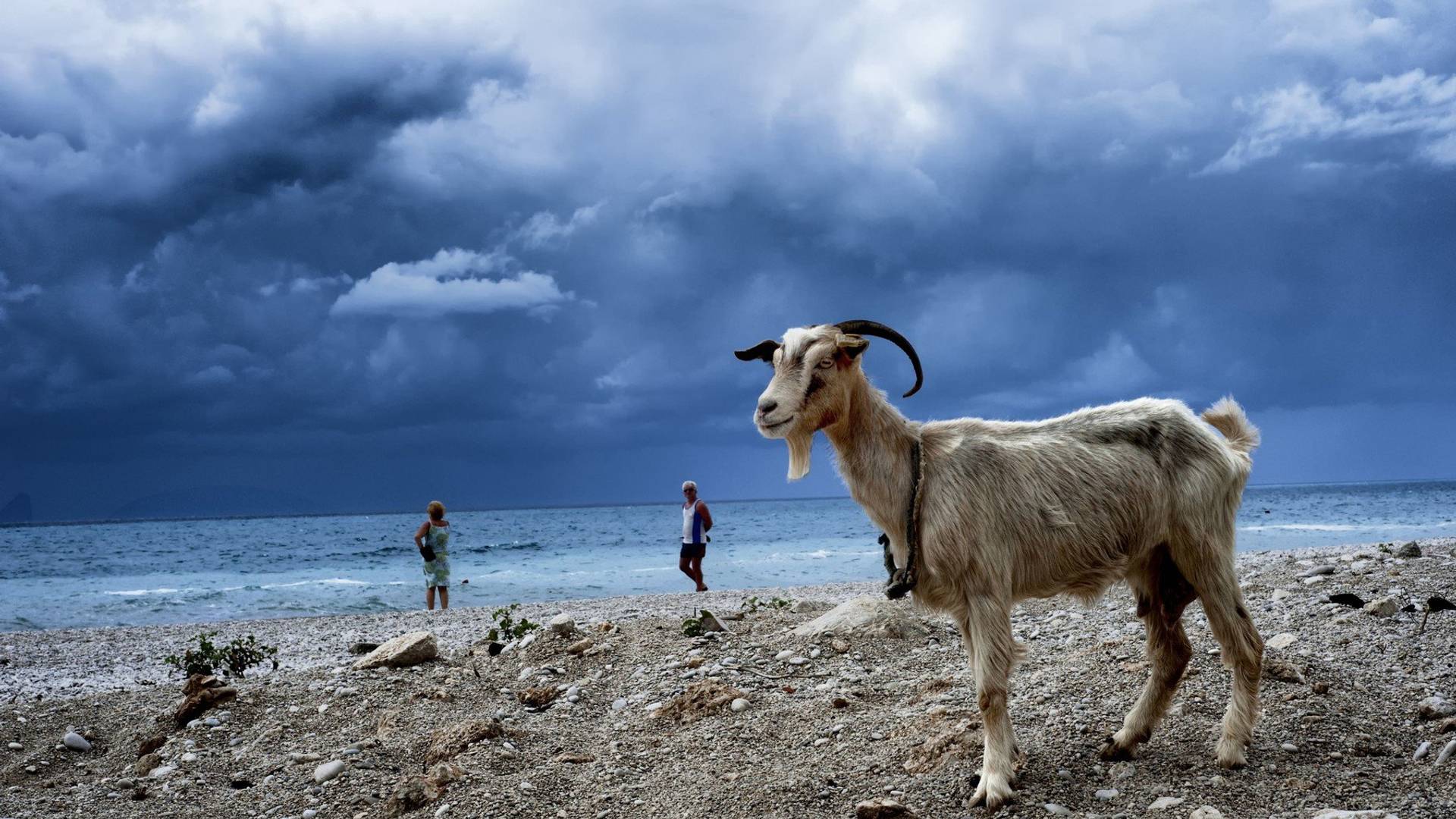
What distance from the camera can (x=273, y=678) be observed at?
9.73 metres

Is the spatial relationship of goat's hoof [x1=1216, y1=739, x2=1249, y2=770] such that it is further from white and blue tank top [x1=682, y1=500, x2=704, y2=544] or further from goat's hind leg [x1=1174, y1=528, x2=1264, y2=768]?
white and blue tank top [x1=682, y1=500, x2=704, y2=544]

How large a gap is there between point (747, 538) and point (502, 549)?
17.7 metres

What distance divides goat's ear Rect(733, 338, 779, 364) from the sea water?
227 inches

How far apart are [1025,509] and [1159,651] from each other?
1.31 meters

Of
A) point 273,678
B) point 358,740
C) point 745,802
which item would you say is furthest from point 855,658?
point 273,678

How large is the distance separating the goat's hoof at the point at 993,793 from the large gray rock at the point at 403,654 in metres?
6.26

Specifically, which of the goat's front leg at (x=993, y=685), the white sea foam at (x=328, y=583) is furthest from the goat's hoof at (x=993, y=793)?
the white sea foam at (x=328, y=583)

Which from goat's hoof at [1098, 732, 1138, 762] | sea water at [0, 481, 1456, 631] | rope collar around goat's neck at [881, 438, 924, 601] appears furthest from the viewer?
sea water at [0, 481, 1456, 631]

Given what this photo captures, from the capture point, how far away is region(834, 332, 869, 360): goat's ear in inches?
208

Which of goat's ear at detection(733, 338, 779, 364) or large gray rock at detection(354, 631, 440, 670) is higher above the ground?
goat's ear at detection(733, 338, 779, 364)

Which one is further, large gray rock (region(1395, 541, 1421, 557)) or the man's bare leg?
the man's bare leg

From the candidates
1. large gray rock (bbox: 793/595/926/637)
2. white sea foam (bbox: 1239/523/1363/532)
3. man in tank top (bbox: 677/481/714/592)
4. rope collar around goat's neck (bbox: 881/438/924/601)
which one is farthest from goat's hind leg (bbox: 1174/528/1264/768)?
white sea foam (bbox: 1239/523/1363/532)

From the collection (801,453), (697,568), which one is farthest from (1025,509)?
(697,568)

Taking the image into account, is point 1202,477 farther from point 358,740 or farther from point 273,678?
point 273,678
